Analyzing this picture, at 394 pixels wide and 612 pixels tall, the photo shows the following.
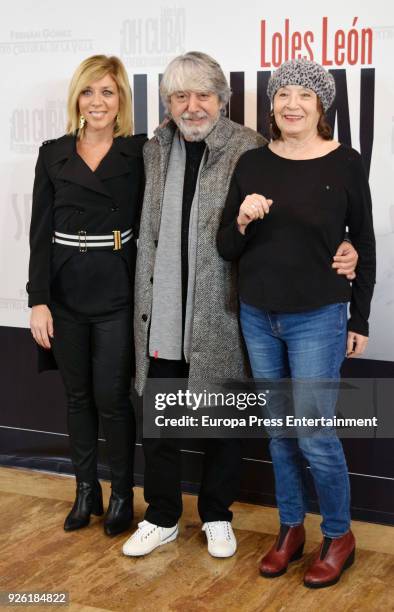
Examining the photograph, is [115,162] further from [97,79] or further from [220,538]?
[220,538]

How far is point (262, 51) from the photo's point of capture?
9.14 feet

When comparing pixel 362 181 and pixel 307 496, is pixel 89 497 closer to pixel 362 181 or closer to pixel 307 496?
pixel 307 496

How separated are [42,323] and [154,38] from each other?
1.11 meters

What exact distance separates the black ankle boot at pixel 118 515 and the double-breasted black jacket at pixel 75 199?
0.72 meters

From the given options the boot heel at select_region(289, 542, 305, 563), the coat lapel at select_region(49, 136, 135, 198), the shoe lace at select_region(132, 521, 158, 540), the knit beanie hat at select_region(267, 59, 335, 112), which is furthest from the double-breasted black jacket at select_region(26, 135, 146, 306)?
the boot heel at select_region(289, 542, 305, 563)

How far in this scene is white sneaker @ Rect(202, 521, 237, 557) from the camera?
258 cm

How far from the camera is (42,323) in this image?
8.54ft

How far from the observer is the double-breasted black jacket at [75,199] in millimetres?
2510

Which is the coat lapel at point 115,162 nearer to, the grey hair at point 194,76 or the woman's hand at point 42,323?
the grey hair at point 194,76

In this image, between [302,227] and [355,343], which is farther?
[355,343]

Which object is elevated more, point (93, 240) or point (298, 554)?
point (93, 240)

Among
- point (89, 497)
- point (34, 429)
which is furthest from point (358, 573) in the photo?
point (34, 429)

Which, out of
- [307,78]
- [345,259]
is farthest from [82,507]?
[307,78]

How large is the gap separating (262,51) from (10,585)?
1.87 meters
